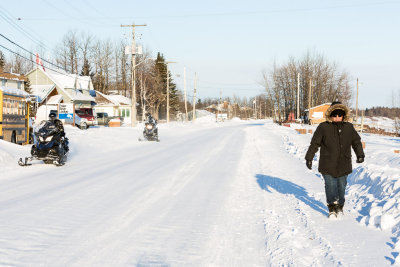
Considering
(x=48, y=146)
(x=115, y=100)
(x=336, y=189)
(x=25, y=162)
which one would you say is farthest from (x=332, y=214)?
(x=115, y=100)

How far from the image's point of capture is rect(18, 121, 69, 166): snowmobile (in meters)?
12.6

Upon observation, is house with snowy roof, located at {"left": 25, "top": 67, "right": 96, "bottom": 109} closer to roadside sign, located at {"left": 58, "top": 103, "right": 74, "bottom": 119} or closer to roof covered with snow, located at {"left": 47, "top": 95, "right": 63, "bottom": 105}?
roof covered with snow, located at {"left": 47, "top": 95, "right": 63, "bottom": 105}

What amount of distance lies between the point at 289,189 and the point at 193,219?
137 inches

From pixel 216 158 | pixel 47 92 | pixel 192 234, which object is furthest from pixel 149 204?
pixel 47 92

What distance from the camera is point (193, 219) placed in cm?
623

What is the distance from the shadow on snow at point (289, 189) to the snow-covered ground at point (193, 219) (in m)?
→ 0.02

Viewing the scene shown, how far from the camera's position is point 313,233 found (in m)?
5.46

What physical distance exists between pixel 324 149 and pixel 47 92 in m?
47.5

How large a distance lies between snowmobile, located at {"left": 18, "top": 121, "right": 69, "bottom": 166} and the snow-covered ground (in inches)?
51.7

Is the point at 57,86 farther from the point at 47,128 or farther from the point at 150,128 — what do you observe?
the point at 47,128

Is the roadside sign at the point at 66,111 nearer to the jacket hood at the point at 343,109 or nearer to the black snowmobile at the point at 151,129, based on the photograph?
the black snowmobile at the point at 151,129

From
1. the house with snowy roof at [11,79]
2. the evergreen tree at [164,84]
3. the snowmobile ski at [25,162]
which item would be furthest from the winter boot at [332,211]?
the evergreen tree at [164,84]

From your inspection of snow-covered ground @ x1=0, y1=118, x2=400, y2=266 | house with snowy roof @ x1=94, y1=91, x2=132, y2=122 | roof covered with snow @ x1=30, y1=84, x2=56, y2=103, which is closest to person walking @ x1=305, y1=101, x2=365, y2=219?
snow-covered ground @ x1=0, y1=118, x2=400, y2=266

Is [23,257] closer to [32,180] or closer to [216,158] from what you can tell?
[32,180]
